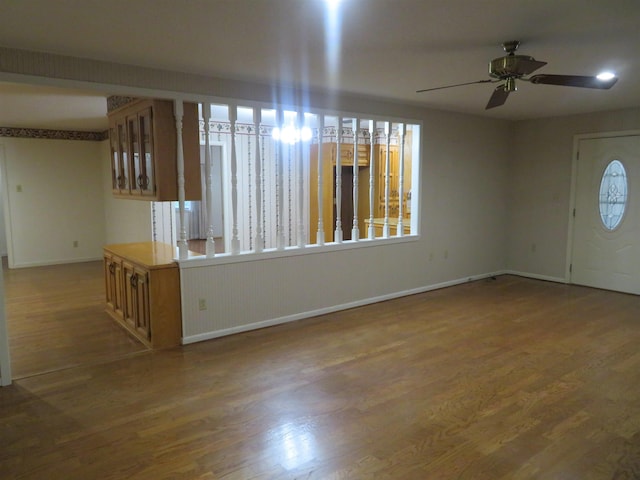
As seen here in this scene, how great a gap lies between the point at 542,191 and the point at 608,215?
3.03 ft

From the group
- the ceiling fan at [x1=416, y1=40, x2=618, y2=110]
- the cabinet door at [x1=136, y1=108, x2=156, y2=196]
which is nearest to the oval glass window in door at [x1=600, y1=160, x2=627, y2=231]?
the ceiling fan at [x1=416, y1=40, x2=618, y2=110]

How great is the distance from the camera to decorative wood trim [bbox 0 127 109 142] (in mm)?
7211

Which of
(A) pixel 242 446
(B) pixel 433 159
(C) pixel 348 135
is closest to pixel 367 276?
(B) pixel 433 159

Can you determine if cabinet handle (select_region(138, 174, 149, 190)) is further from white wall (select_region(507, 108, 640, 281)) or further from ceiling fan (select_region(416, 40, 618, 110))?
white wall (select_region(507, 108, 640, 281))

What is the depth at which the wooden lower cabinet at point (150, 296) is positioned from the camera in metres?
3.83

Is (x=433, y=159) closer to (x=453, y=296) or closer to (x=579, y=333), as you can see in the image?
(x=453, y=296)

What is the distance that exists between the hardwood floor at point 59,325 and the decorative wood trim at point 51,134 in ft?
7.58

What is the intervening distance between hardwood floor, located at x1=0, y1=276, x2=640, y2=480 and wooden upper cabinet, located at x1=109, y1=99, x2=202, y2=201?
143 centimetres

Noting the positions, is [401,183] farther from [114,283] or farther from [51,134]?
[51,134]

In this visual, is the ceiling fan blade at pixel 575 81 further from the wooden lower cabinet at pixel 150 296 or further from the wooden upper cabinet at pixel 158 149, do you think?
the wooden lower cabinet at pixel 150 296

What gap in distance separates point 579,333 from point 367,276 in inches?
86.2

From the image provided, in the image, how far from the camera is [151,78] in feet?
12.0

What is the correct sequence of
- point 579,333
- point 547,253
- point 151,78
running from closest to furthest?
point 151,78 → point 579,333 → point 547,253

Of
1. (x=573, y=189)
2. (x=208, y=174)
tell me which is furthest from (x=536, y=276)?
(x=208, y=174)
